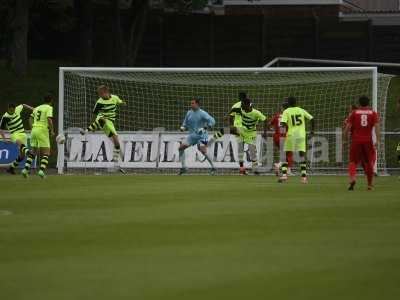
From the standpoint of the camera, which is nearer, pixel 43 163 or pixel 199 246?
pixel 199 246

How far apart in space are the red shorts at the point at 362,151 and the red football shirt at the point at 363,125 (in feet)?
0.26

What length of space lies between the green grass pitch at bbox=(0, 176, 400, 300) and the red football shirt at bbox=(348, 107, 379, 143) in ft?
9.83

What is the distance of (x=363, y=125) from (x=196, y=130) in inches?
390

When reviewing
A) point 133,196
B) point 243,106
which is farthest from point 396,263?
point 243,106

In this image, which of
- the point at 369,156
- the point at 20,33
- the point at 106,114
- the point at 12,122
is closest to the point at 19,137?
the point at 12,122

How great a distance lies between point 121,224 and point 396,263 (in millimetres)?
4575

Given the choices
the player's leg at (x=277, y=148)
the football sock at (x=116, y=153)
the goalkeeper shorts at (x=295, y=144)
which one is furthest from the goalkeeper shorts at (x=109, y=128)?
the goalkeeper shorts at (x=295, y=144)

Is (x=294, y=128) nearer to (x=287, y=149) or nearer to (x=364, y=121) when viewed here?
(x=287, y=149)

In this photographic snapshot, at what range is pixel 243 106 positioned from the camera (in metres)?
31.2

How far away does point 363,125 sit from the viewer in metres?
22.4

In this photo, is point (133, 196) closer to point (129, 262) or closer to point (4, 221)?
point (4, 221)

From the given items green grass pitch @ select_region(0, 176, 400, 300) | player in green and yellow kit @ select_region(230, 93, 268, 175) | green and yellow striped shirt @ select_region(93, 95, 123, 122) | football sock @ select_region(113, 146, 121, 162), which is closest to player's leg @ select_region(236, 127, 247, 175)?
player in green and yellow kit @ select_region(230, 93, 268, 175)

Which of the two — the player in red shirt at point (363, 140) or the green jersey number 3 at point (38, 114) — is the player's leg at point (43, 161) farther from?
the player in red shirt at point (363, 140)

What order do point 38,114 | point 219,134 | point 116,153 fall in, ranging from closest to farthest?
point 38,114 → point 116,153 → point 219,134
